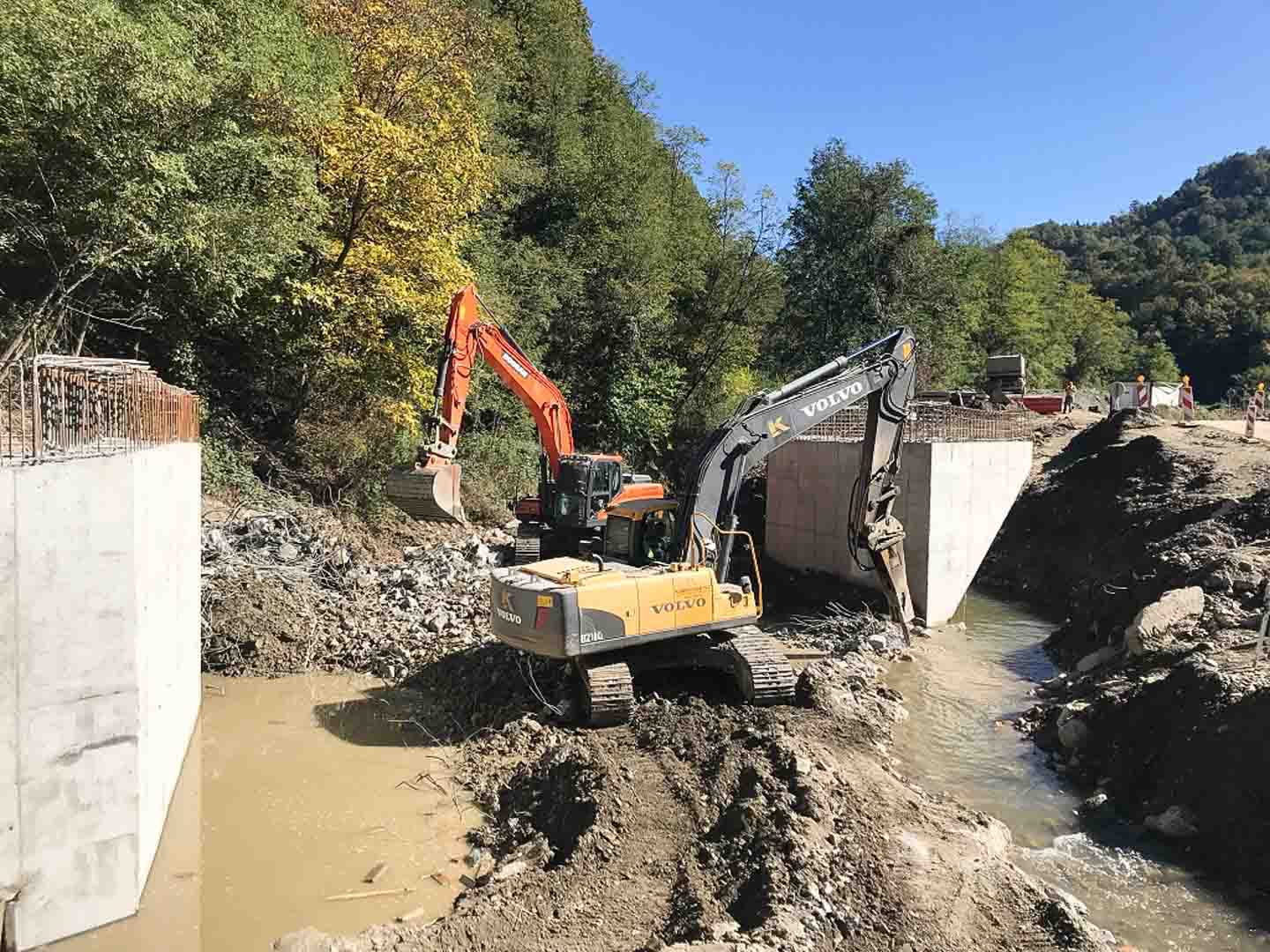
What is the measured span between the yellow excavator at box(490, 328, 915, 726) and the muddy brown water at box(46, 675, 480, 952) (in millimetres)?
1865

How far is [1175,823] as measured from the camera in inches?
282

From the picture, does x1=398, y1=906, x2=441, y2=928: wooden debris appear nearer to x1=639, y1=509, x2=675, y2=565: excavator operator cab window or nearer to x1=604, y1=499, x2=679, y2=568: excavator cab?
x1=604, y1=499, x2=679, y2=568: excavator cab

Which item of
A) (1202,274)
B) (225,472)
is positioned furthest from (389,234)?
(1202,274)

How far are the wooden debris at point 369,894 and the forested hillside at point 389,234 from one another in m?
8.63

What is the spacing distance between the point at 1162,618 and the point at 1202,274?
67.5m

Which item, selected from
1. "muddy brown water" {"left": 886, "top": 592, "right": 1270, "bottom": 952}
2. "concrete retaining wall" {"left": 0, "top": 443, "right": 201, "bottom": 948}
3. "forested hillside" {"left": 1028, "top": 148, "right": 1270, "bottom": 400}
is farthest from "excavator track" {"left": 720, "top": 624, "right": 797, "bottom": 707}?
"forested hillside" {"left": 1028, "top": 148, "right": 1270, "bottom": 400}

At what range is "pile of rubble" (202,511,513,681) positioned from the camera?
11.3 meters

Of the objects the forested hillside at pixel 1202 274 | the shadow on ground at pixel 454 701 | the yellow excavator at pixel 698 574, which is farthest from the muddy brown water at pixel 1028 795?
A: the forested hillside at pixel 1202 274

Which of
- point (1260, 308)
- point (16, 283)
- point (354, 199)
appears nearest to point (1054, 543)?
point (354, 199)

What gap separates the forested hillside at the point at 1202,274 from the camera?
187ft

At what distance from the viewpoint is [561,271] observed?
2505 cm

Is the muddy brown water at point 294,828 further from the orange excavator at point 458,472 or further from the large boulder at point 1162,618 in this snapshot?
the large boulder at point 1162,618

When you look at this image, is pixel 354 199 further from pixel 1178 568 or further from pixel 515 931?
pixel 1178 568

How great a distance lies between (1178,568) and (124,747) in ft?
44.6
